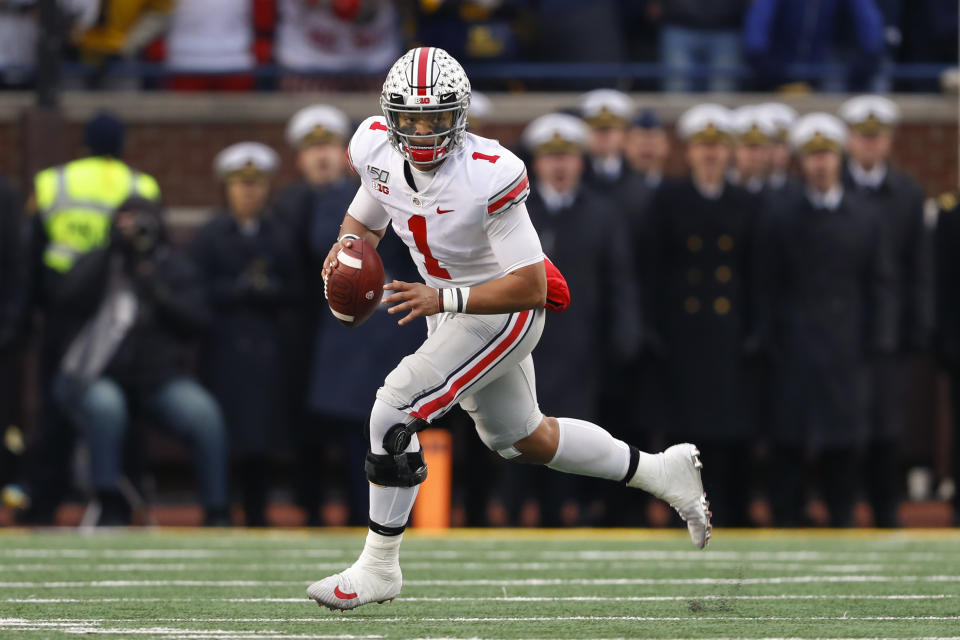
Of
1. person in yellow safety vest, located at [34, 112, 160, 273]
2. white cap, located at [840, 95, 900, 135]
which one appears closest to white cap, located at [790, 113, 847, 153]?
white cap, located at [840, 95, 900, 135]

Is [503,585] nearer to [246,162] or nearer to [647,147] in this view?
[246,162]

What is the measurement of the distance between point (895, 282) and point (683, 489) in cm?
375

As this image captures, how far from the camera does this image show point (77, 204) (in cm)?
946

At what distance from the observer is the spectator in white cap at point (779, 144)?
1002cm

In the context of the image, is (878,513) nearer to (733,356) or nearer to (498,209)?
(733,356)

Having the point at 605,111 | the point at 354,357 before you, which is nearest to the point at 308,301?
the point at 354,357

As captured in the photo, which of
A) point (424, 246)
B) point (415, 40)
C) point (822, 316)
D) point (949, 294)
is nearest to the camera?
point (424, 246)

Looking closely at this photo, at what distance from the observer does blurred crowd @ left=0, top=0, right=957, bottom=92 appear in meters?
11.5

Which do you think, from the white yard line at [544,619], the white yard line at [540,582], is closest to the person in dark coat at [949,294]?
the white yard line at [540,582]

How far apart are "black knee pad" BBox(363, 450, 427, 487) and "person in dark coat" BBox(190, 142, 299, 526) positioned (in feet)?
13.0

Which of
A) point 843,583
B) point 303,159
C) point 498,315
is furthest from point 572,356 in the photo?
point 498,315

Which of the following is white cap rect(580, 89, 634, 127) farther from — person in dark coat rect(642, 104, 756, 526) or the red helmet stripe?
the red helmet stripe

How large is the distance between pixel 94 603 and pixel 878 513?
5.07 m

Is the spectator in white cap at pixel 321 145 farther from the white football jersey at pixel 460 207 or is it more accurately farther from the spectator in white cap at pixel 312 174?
the white football jersey at pixel 460 207
